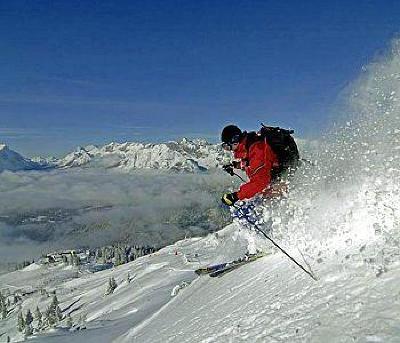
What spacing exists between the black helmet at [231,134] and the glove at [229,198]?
5.73 ft

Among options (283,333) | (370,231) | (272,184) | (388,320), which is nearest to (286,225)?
(272,184)

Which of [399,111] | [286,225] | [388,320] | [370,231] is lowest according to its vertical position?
[388,320]

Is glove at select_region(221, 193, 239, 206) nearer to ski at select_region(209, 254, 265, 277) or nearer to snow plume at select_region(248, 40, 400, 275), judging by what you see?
snow plume at select_region(248, 40, 400, 275)

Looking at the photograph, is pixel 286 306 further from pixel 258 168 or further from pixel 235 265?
pixel 235 265

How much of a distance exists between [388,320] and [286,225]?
710cm

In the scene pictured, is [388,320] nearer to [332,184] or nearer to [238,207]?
[332,184]

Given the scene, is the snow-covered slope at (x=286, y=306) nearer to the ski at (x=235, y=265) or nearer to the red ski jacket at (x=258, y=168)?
the ski at (x=235, y=265)

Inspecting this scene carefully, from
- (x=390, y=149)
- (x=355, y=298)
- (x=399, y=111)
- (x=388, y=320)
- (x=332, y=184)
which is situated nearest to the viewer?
(x=388, y=320)

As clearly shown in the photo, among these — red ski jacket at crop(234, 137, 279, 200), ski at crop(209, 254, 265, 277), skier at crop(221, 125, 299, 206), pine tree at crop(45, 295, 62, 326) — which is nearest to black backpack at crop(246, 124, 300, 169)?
skier at crop(221, 125, 299, 206)

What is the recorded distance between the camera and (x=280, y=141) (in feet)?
49.8

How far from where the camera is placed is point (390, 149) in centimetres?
1242

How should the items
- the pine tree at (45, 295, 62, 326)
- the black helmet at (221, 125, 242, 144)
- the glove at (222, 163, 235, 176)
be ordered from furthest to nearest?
1. the pine tree at (45, 295, 62, 326)
2. the glove at (222, 163, 235, 176)
3. the black helmet at (221, 125, 242, 144)

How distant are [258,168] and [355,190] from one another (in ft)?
9.65

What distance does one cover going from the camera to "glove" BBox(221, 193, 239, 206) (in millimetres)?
14922
